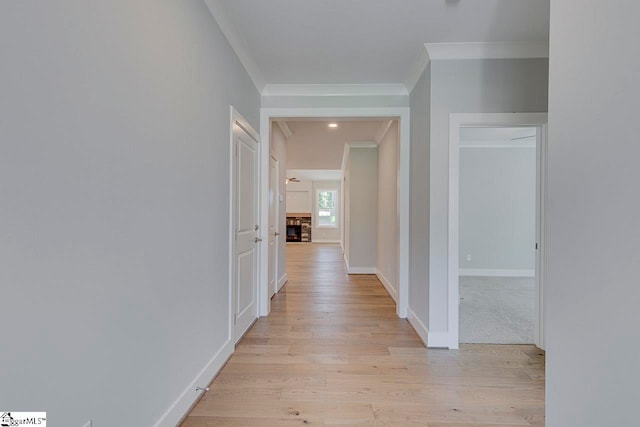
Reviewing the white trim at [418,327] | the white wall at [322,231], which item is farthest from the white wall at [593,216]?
the white wall at [322,231]

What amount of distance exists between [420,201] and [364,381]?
1.66m

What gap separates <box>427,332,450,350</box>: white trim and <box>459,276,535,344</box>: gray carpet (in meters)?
0.29

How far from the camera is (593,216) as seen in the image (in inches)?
36.4

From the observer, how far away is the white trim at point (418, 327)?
267 centimetres

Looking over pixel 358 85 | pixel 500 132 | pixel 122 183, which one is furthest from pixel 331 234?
pixel 122 183

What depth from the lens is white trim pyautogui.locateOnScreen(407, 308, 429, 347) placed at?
105 inches

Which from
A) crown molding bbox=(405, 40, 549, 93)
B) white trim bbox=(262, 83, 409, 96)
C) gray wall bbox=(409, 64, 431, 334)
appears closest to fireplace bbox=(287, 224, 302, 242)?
white trim bbox=(262, 83, 409, 96)

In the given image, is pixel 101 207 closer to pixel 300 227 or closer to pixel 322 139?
pixel 322 139

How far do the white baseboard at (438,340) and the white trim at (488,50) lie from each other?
2.40m

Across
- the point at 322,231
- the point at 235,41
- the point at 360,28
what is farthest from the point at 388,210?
the point at 322,231

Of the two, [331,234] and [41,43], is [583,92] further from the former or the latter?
[331,234]

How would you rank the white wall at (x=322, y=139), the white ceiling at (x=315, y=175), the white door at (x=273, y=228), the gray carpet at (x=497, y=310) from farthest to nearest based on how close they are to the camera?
the white ceiling at (x=315, y=175) → the white wall at (x=322, y=139) → the white door at (x=273, y=228) → the gray carpet at (x=497, y=310)

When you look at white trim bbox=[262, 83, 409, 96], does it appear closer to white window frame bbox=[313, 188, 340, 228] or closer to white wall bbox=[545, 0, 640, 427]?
white wall bbox=[545, 0, 640, 427]

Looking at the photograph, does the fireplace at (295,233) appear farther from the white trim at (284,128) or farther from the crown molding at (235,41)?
the crown molding at (235,41)
